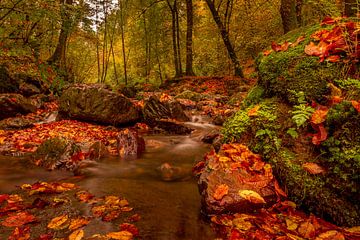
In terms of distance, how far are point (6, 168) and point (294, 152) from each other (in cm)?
481

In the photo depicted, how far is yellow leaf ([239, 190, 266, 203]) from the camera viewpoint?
2764mm

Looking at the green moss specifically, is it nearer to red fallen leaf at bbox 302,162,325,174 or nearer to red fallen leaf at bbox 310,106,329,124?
red fallen leaf at bbox 310,106,329,124

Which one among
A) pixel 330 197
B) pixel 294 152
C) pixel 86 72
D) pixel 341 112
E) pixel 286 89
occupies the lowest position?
pixel 330 197

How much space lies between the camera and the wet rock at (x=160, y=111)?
9.15 metres

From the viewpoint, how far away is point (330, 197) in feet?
8.74

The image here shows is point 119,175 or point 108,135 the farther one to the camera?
point 108,135

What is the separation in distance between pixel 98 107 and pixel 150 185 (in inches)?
211

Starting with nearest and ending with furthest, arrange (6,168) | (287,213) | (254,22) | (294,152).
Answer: (287,213)
(294,152)
(6,168)
(254,22)

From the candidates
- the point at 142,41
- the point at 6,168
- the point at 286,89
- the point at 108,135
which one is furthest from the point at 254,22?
the point at 6,168

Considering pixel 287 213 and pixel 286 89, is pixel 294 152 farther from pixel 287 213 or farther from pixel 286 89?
pixel 286 89

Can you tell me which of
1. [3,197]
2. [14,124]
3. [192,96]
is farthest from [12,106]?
[192,96]

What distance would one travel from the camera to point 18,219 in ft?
9.09

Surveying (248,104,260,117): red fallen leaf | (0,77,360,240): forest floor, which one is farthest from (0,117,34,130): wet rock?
(248,104,260,117): red fallen leaf

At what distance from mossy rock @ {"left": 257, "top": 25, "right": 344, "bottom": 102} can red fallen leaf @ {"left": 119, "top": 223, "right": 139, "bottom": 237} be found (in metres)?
2.50
